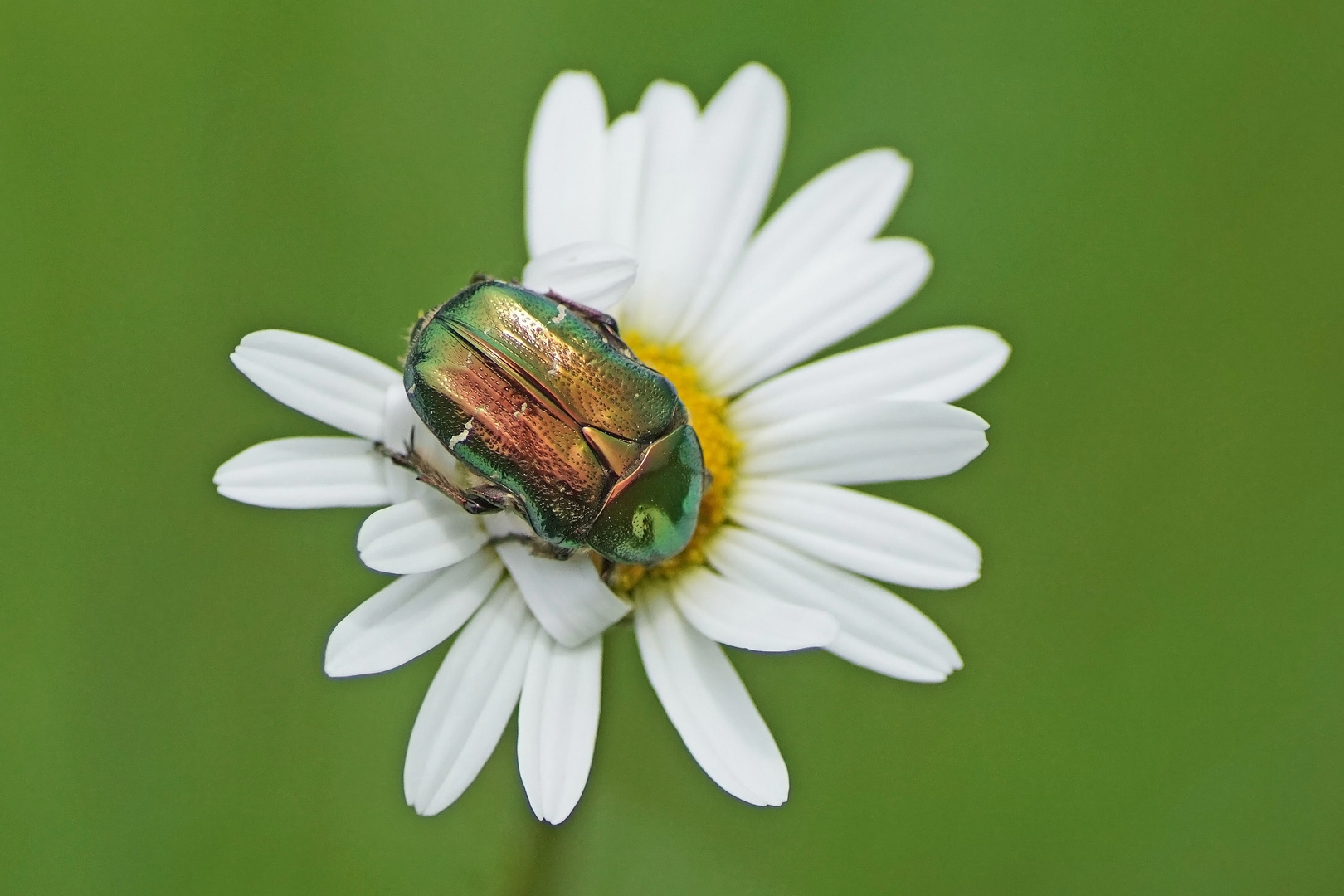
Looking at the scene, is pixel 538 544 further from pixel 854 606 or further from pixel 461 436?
pixel 854 606

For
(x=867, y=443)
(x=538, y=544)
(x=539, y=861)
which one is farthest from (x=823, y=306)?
(x=539, y=861)

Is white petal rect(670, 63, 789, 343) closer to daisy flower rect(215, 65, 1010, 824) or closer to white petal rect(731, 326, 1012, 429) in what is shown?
daisy flower rect(215, 65, 1010, 824)

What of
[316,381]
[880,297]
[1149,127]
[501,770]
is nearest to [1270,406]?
[1149,127]

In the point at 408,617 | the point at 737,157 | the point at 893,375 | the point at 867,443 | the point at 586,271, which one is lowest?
the point at 408,617

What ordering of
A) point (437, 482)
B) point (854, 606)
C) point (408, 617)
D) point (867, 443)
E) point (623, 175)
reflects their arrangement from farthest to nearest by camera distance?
point (623, 175)
point (867, 443)
point (854, 606)
point (437, 482)
point (408, 617)

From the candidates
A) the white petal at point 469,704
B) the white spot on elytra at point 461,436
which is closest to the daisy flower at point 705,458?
the white petal at point 469,704

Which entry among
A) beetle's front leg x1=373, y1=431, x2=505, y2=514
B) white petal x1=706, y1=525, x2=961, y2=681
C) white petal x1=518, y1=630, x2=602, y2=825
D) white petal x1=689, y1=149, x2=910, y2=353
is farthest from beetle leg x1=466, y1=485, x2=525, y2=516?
white petal x1=689, y1=149, x2=910, y2=353
